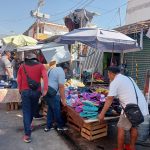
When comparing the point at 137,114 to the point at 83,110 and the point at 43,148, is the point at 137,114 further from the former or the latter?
the point at 43,148

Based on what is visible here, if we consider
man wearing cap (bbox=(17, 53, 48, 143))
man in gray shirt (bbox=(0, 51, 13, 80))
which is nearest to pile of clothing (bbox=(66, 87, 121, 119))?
man wearing cap (bbox=(17, 53, 48, 143))

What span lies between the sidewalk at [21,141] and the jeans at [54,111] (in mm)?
254

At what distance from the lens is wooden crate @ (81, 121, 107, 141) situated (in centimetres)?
596

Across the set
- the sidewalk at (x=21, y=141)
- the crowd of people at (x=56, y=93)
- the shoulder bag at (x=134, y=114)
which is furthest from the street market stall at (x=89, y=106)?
the shoulder bag at (x=134, y=114)

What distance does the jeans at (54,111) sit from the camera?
6.94 m

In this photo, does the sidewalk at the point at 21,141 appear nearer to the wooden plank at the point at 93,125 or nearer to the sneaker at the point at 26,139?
the sneaker at the point at 26,139

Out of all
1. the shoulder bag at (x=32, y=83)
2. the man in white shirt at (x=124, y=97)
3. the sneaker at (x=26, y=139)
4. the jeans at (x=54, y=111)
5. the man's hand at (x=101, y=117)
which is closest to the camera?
the man in white shirt at (x=124, y=97)

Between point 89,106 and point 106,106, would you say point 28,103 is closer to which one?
point 89,106

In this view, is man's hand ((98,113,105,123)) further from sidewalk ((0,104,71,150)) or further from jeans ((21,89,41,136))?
jeans ((21,89,41,136))

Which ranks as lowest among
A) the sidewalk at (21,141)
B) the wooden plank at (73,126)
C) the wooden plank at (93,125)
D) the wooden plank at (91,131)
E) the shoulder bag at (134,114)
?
the sidewalk at (21,141)

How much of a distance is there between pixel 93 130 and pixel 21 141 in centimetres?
164

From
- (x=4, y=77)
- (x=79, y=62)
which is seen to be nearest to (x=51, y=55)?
(x=4, y=77)

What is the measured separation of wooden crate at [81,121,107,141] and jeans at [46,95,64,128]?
104 cm

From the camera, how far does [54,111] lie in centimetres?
700
